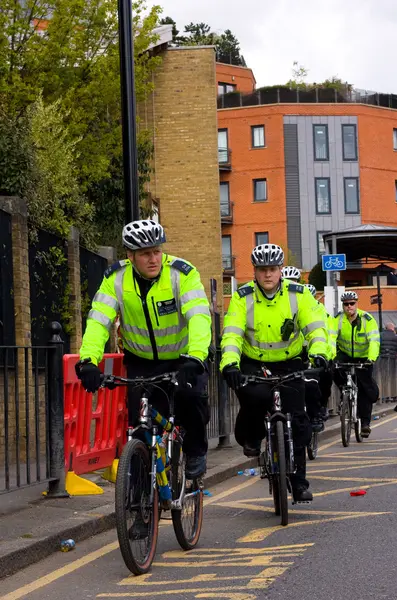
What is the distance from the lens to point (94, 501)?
29.8ft

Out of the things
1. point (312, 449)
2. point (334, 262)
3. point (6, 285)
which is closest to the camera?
point (6, 285)

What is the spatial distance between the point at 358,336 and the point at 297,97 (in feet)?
151

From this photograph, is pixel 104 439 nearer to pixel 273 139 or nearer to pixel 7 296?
pixel 7 296

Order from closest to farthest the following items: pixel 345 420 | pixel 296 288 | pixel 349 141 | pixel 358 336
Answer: pixel 296 288 < pixel 345 420 < pixel 358 336 < pixel 349 141

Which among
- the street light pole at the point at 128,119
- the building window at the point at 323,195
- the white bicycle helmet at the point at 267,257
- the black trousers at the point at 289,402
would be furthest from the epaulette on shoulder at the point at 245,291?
the building window at the point at 323,195

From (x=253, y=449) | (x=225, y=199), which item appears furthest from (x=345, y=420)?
(x=225, y=199)

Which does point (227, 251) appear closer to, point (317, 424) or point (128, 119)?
point (317, 424)

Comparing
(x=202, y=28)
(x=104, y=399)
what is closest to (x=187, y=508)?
(x=104, y=399)

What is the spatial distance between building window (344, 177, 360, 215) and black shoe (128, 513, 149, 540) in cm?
5452

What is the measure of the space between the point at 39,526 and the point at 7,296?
4.75 meters

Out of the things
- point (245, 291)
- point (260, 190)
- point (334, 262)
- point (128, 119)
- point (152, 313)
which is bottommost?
point (152, 313)

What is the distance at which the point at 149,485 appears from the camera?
683 centimetres

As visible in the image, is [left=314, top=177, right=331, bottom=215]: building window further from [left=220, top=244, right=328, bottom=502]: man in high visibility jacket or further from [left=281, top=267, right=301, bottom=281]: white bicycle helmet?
[left=220, top=244, right=328, bottom=502]: man in high visibility jacket

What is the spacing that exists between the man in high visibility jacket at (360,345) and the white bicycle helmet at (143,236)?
8.62 metres
